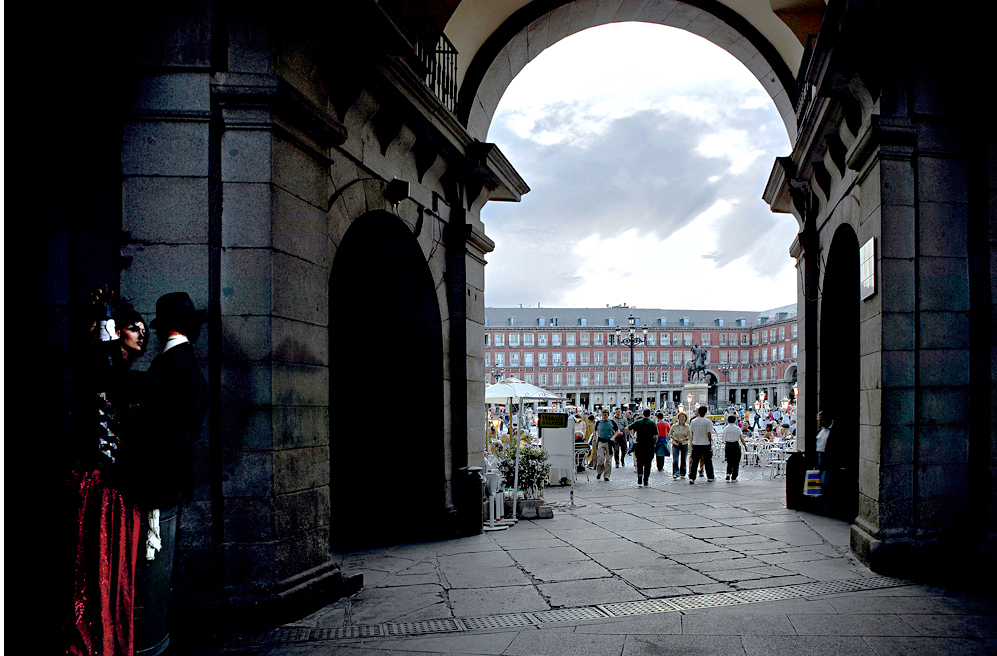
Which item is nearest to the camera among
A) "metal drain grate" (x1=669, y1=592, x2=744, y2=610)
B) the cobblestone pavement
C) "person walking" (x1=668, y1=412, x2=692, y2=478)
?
the cobblestone pavement

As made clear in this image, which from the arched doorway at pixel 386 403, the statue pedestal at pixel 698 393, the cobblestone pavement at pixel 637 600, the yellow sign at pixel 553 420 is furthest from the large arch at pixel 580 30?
the statue pedestal at pixel 698 393

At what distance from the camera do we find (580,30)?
35.2 feet

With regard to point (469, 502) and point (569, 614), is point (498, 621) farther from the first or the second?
point (469, 502)

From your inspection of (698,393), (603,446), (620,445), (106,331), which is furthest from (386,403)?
(698,393)

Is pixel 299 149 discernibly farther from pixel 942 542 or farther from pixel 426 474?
pixel 942 542

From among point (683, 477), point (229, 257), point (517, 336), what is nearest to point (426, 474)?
point (229, 257)

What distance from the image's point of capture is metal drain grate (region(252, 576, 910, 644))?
15.8 feet

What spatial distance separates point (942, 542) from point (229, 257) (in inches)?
230

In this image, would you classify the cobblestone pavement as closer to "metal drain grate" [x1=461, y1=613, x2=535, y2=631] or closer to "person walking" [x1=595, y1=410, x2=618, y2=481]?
"metal drain grate" [x1=461, y1=613, x2=535, y2=631]

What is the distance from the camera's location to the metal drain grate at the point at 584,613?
15.8 ft

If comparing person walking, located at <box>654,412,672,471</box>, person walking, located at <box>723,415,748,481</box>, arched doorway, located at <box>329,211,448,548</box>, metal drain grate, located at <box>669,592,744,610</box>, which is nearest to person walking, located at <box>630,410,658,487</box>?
person walking, located at <box>723,415,748,481</box>

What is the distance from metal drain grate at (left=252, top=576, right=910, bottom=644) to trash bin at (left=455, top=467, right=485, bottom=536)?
3.38 metres

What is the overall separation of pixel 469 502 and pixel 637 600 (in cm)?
340

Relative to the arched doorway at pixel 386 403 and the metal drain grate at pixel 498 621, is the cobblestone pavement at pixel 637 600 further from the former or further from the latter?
the arched doorway at pixel 386 403
